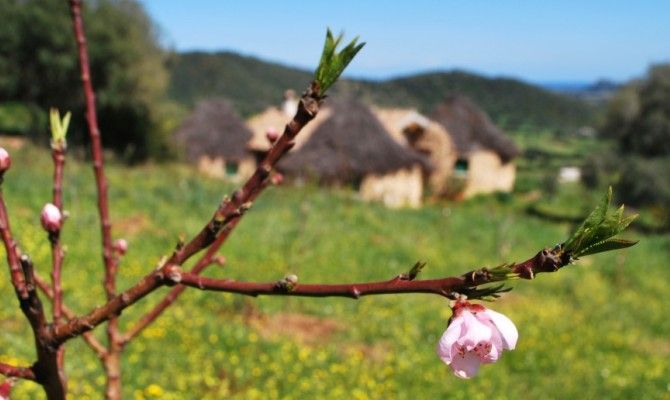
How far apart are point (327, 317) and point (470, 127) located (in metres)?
31.8

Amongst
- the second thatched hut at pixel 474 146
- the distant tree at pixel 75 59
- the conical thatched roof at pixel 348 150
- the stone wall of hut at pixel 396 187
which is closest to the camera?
the distant tree at pixel 75 59

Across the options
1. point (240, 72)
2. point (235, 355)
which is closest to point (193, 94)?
point (240, 72)

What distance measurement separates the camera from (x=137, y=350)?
6.32 meters

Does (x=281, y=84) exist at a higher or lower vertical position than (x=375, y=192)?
higher

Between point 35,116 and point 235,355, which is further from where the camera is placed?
point 35,116

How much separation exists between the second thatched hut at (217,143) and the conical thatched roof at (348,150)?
5.14 meters

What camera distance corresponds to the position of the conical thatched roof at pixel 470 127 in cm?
3838

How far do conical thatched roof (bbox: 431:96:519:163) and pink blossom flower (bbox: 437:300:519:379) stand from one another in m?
37.8

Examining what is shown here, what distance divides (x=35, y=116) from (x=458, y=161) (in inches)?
892

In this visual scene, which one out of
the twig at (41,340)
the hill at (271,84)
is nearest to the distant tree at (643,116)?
the hill at (271,84)

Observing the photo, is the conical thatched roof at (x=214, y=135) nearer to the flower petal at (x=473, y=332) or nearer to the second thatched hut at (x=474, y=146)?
the second thatched hut at (x=474, y=146)

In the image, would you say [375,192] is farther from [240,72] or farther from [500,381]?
[240,72]

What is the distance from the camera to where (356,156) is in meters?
27.6

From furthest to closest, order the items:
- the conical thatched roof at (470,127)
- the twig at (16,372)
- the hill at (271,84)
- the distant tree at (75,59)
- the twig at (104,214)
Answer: the hill at (271,84) < the conical thatched roof at (470,127) < the distant tree at (75,59) < the twig at (104,214) < the twig at (16,372)
